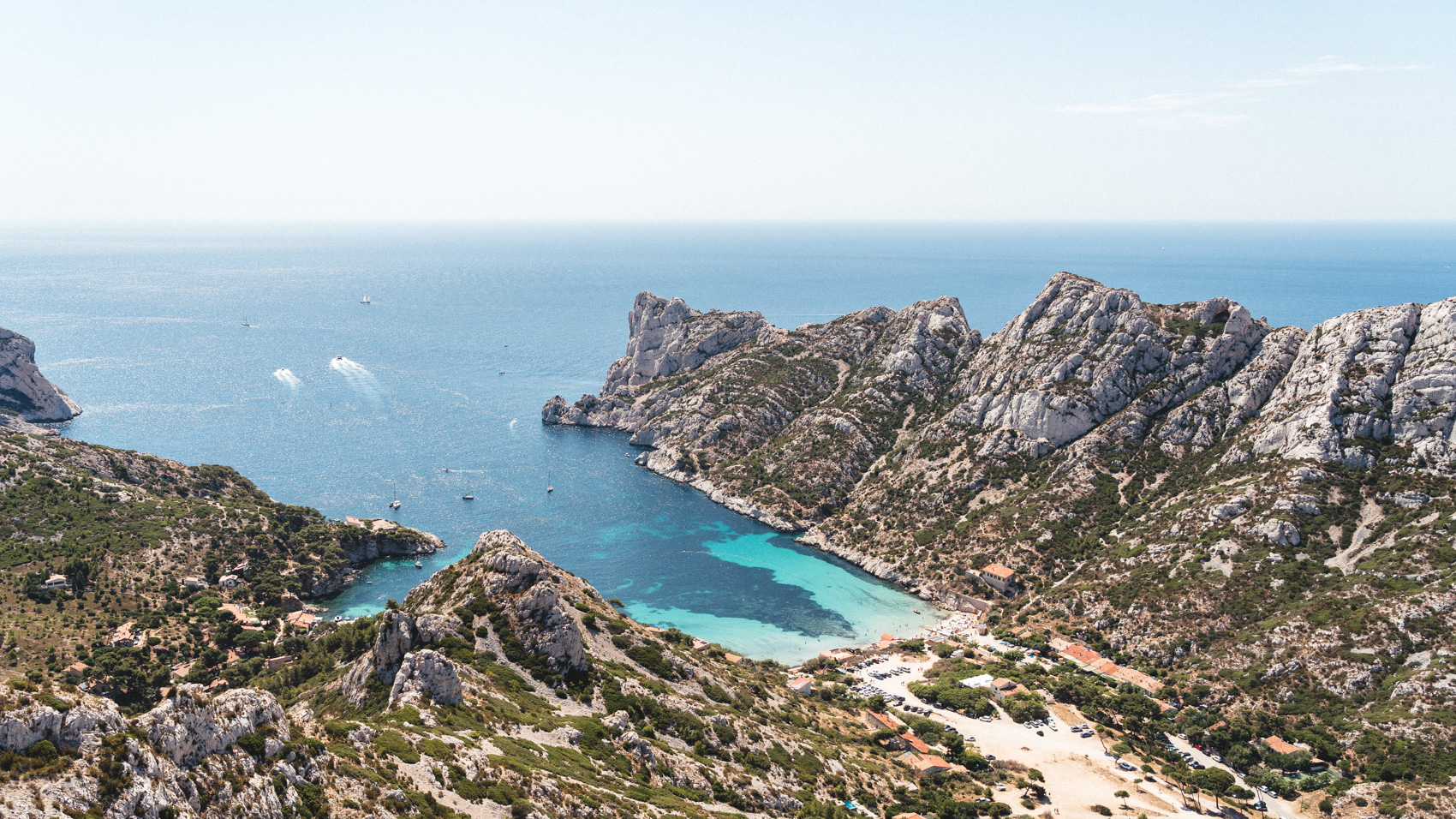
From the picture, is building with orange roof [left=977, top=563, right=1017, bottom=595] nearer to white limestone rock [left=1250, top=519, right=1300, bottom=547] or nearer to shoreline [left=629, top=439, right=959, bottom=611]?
shoreline [left=629, top=439, right=959, bottom=611]

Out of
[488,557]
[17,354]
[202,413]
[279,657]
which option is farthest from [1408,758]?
[17,354]

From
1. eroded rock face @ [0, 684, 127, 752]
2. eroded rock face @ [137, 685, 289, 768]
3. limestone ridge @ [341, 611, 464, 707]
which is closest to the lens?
eroded rock face @ [0, 684, 127, 752]

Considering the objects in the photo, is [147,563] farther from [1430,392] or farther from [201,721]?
[1430,392]

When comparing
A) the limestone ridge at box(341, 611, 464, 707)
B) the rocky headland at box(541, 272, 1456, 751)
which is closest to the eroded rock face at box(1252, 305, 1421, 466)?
the rocky headland at box(541, 272, 1456, 751)

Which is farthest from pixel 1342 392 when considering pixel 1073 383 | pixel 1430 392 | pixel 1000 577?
pixel 1000 577

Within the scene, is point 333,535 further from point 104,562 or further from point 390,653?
point 390,653

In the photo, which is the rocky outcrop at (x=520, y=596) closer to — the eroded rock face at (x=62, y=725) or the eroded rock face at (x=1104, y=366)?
the eroded rock face at (x=62, y=725)
